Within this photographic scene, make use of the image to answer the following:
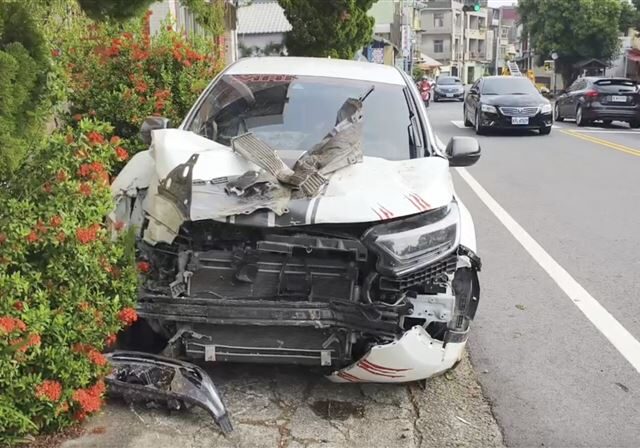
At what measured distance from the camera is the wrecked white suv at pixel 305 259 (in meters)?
3.68

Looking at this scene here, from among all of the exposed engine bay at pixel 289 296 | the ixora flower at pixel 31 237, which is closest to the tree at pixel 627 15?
the exposed engine bay at pixel 289 296

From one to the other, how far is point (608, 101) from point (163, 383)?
20320 millimetres

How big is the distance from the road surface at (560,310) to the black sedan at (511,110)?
6684 mm

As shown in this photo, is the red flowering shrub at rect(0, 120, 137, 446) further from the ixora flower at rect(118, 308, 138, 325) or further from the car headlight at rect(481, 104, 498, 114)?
the car headlight at rect(481, 104, 498, 114)

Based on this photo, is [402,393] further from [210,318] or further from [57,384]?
[57,384]

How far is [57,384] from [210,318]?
2.53 feet

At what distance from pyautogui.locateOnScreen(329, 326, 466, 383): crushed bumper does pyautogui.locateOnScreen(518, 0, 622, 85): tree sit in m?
51.1

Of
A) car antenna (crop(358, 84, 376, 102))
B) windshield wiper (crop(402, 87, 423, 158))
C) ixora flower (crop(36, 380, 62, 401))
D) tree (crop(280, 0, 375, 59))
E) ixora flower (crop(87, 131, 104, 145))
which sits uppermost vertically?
tree (crop(280, 0, 375, 59))

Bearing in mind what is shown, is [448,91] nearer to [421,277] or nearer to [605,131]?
[605,131]

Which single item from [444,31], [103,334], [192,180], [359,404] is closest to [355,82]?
[192,180]

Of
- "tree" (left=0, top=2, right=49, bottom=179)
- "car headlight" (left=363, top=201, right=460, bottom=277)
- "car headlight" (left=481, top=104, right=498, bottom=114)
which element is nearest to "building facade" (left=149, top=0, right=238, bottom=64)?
"tree" (left=0, top=2, right=49, bottom=179)

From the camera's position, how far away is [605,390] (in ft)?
14.3

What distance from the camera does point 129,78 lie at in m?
7.63

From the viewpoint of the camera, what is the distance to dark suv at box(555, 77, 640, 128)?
2119 cm
